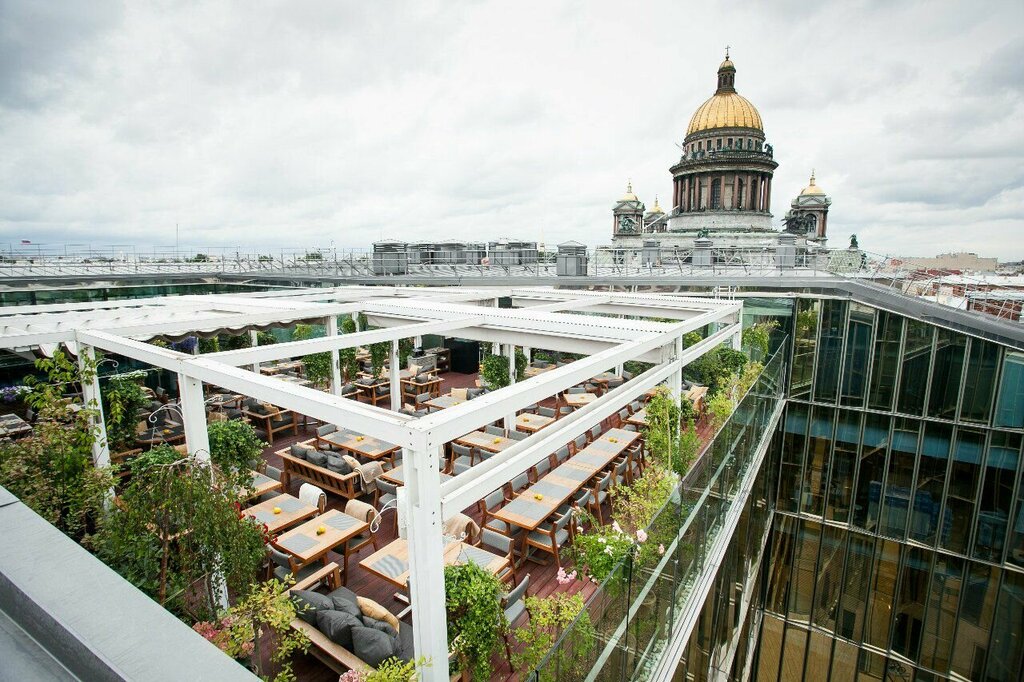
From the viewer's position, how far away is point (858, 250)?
1411cm

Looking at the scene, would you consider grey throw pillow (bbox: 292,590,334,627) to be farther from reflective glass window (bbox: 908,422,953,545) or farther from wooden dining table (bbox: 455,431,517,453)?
reflective glass window (bbox: 908,422,953,545)

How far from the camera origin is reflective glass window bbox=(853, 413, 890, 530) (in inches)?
524

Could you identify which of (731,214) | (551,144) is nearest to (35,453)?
(731,214)

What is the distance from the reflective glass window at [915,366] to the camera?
12.4 metres

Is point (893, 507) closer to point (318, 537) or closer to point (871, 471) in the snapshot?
point (871, 471)

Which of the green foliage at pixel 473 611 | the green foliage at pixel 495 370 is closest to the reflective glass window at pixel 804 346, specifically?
the green foliage at pixel 495 370

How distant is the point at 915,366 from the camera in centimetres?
1258

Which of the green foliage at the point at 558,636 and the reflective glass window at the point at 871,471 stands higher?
the green foliage at the point at 558,636

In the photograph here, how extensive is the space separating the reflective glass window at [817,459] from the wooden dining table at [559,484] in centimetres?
787

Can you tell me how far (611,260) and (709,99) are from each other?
117 feet

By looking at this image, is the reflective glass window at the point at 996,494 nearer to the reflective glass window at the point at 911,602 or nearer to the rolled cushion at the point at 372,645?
the reflective glass window at the point at 911,602

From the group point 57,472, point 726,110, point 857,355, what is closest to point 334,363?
point 57,472

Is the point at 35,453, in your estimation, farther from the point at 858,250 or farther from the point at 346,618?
the point at 858,250

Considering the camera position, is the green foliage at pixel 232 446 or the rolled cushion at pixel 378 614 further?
the green foliage at pixel 232 446
